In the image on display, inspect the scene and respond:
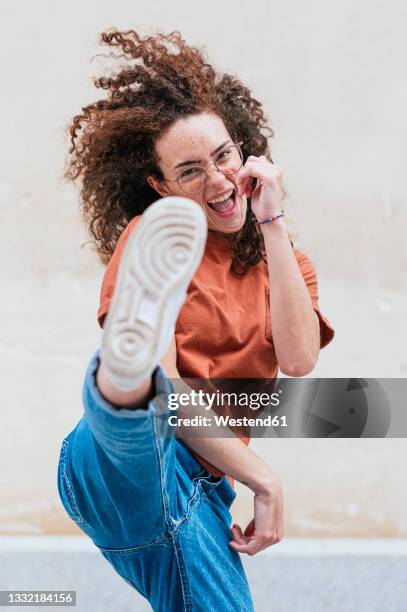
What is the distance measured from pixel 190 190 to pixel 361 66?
1267 millimetres

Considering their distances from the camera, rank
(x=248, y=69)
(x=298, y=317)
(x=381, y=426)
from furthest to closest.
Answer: (x=248, y=69) < (x=381, y=426) < (x=298, y=317)

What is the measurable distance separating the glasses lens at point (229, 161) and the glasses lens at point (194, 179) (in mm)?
24

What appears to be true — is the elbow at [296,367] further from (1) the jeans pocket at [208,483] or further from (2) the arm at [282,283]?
(1) the jeans pocket at [208,483]

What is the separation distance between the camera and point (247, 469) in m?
1.09

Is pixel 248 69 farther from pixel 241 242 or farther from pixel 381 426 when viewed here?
pixel 241 242

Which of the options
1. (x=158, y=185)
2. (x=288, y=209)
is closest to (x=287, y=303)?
(x=158, y=185)

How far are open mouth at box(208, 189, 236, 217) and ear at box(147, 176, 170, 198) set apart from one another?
0.08m

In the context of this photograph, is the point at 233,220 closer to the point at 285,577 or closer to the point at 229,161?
the point at 229,161

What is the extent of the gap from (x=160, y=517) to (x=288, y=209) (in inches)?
53.7

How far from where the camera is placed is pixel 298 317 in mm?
1109

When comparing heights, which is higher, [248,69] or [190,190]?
[248,69]

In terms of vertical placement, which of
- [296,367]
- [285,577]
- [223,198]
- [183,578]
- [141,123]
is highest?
[141,123]

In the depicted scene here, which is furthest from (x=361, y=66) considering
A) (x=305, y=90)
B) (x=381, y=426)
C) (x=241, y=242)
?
(x=241, y=242)

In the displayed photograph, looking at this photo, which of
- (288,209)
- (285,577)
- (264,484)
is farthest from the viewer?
(288,209)
